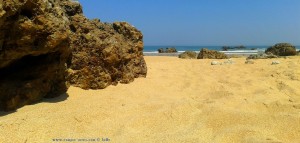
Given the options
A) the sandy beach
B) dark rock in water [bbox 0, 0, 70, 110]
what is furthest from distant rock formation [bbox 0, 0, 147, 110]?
the sandy beach

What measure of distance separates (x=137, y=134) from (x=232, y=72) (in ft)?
14.5

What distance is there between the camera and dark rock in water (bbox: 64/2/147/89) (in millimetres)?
4633

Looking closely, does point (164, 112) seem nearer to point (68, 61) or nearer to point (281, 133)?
point (281, 133)

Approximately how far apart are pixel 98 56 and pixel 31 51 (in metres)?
1.55

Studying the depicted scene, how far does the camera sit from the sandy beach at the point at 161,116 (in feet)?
10.2

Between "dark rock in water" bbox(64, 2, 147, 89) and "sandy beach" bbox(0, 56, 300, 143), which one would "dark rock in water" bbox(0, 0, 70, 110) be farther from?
"dark rock in water" bbox(64, 2, 147, 89)

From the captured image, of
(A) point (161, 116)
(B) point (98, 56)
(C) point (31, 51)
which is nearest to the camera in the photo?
(C) point (31, 51)

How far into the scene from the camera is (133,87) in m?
5.05

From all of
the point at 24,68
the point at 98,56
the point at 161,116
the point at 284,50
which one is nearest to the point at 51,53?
the point at 24,68

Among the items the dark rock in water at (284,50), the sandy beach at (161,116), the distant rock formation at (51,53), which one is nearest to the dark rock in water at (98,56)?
the distant rock formation at (51,53)

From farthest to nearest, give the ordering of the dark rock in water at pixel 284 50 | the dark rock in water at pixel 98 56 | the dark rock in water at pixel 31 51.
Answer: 1. the dark rock in water at pixel 284 50
2. the dark rock in water at pixel 98 56
3. the dark rock in water at pixel 31 51

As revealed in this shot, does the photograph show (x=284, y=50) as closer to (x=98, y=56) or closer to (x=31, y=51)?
(x=98, y=56)

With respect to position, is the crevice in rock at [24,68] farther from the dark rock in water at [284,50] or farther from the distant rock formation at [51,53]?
the dark rock in water at [284,50]

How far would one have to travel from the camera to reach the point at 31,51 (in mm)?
3473
